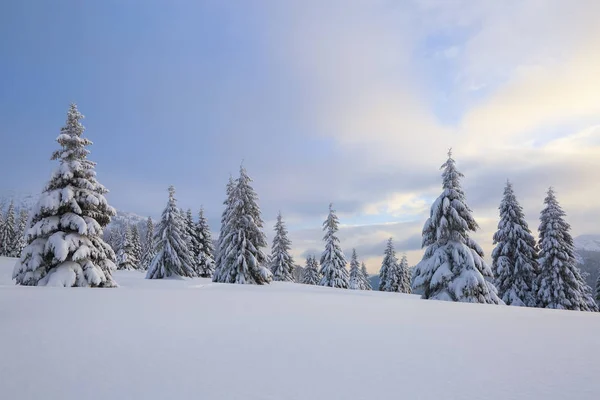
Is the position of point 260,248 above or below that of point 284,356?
above

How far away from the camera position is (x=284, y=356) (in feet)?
12.7

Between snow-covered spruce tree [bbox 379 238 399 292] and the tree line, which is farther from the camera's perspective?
snow-covered spruce tree [bbox 379 238 399 292]

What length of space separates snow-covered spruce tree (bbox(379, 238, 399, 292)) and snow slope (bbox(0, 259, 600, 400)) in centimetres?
4159

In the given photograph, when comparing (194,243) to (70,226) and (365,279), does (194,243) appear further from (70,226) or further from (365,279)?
(365,279)

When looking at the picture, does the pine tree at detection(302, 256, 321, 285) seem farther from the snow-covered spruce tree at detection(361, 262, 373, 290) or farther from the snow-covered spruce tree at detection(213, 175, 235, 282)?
the snow-covered spruce tree at detection(213, 175, 235, 282)

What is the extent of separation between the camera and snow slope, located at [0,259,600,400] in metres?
2.91

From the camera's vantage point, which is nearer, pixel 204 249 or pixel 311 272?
pixel 204 249

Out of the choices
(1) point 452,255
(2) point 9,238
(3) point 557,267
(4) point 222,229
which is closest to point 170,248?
(4) point 222,229

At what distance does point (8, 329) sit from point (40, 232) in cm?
1238

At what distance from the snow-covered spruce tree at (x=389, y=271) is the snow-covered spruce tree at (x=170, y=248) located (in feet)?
91.7

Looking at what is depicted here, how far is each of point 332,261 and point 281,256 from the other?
26.8 feet

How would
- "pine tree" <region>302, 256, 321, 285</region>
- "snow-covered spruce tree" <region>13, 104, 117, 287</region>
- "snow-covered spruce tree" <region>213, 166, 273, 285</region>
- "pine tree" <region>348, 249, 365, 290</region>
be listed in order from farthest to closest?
"pine tree" <region>302, 256, 321, 285</region>
"pine tree" <region>348, 249, 365, 290</region>
"snow-covered spruce tree" <region>213, 166, 273, 285</region>
"snow-covered spruce tree" <region>13, 104, 117, 287</region>

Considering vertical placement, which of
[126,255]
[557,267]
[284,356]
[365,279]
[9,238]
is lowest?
[365,279]

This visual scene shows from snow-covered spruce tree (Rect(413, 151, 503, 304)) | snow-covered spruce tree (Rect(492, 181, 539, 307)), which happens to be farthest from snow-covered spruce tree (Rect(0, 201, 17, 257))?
A: snow-covered spruce tree (Rect(492, 181, 539, 307))
